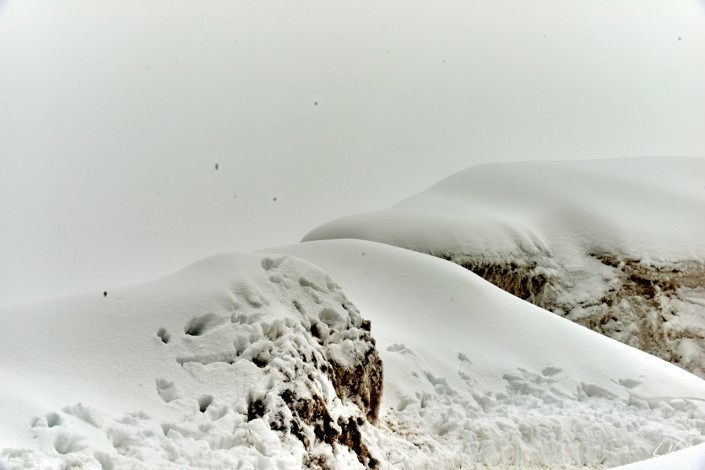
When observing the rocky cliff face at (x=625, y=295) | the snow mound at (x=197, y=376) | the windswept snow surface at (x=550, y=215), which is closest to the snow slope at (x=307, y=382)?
the snow mound at (x=197, y=376)

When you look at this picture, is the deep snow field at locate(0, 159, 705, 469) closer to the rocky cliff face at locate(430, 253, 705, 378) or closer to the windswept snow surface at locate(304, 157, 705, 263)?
the windswept snow surface at locate(304, 157, 705, 263)

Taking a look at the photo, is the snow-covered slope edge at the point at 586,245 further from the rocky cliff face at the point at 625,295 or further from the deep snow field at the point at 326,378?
the deep snow field at the point at 326,378

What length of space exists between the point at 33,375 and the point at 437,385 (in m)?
3.97

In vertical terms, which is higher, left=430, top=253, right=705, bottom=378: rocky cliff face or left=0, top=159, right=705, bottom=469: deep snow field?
left=0, top=159, right=705, bottom=469: deep snow field

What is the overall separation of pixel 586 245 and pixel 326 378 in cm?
1066

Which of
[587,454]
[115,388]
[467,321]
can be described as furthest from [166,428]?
[467,321]

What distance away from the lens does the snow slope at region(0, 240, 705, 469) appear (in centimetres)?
413

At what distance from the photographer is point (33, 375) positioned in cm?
434

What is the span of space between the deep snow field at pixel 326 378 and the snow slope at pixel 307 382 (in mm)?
13

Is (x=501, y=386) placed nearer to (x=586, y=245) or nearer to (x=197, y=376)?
(x=197, y=376)

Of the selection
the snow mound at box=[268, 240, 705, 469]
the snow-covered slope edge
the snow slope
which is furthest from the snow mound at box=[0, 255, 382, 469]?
the snow-covered slope edge

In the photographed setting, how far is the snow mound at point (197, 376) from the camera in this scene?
398cm

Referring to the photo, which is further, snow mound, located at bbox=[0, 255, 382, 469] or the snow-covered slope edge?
the snow-covered slope edge

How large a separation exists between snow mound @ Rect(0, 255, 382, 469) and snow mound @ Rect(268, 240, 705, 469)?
0.90m
